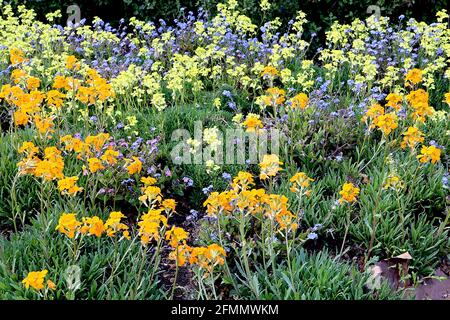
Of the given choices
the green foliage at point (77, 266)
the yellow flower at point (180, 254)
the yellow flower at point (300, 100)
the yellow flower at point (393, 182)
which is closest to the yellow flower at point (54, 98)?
the green foliage at point (77, 266)

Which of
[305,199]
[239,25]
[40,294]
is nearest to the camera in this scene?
[40,294]

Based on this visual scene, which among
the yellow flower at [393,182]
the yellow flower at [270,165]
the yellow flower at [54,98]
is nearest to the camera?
the yellow flower at [270,165]

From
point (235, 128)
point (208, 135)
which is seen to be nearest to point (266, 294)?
point (208, 135)

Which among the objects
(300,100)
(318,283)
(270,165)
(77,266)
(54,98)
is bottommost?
(318,283)

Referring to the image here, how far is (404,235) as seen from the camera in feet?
12.3

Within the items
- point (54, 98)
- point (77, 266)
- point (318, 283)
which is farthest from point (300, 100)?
point (77, 266)

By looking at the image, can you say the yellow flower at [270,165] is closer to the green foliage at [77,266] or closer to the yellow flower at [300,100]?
the green foliage at [77,266]

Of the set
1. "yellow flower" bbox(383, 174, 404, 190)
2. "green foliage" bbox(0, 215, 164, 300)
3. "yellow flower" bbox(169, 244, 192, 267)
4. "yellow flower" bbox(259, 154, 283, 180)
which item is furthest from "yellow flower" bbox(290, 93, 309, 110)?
"yellow flower" bbox(169, 244, 192, 267)

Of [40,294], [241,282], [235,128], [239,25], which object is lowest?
[241,282]

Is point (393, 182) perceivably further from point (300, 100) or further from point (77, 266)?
point (77, 266)

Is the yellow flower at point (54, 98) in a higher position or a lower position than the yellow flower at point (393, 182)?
higher

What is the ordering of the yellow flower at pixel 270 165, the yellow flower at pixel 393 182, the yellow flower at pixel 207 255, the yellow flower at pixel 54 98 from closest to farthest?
the yellow flower at pixel 207 255, the yellow flower at pixel 270 165, the yellow flower at pixel 393 182, the yellow flower at pixel 54 98
